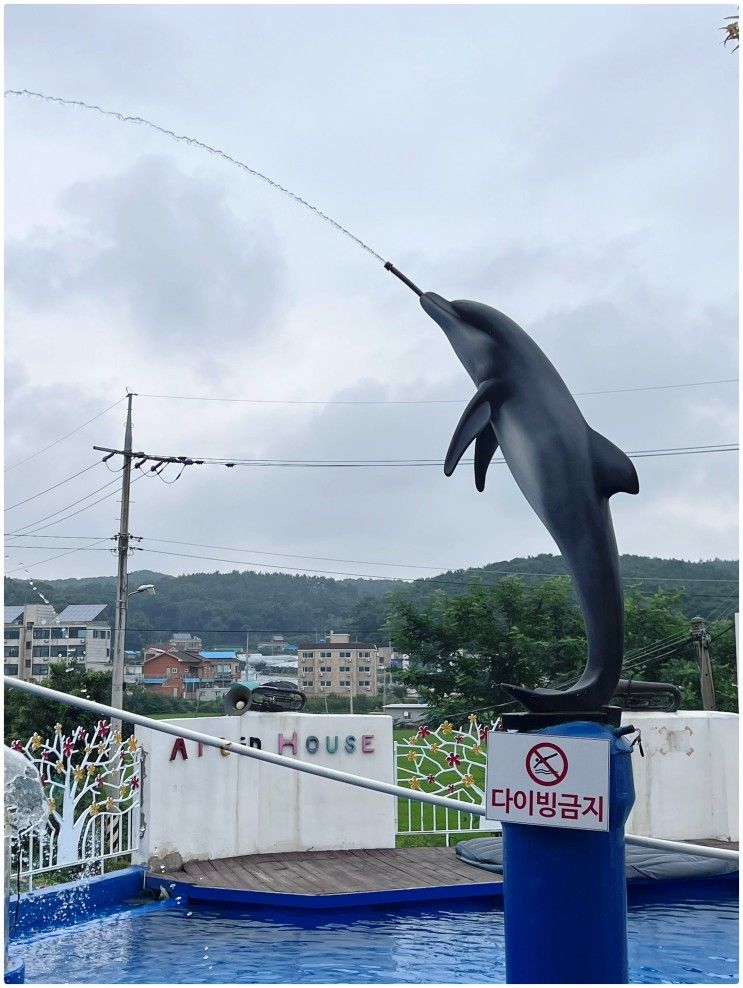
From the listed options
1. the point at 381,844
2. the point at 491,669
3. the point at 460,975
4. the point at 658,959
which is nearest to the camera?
the point at 460,975

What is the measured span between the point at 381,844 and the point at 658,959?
122 inches

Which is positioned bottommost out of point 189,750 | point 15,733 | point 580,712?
point 15,733

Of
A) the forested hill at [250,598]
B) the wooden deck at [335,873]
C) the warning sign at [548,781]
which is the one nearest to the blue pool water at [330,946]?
the wooden deck at [335,873]

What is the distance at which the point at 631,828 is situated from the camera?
8766mm

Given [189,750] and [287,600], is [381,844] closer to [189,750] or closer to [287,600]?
[189,750]

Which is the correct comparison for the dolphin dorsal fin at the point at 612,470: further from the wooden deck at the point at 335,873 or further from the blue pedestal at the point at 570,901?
the wooden deck at the point at 335,873

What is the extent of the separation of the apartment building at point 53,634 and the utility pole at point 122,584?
25.5 meters

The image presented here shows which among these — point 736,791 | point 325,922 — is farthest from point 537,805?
point 736,791

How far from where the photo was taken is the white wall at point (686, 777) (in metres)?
8.89

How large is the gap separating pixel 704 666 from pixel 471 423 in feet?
33.1

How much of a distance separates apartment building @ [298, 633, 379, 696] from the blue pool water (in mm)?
37467

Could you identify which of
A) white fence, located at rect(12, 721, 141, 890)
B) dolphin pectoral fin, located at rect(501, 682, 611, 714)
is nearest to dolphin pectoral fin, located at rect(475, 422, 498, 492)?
dolphin pectoral fin, located at rect(501, 682, 611, 714)

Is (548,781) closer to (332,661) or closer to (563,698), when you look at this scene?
(563,698)

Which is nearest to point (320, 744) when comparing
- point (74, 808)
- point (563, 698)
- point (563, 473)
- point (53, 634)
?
point (74, 808)
